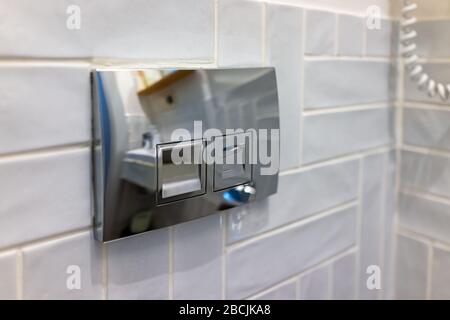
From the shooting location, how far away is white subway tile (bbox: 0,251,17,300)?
17.6 inches

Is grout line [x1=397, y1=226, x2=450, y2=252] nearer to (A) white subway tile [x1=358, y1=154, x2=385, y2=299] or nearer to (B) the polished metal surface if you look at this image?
(A) white subway tile [x1=358, y1=154, x2=385, y2=299]

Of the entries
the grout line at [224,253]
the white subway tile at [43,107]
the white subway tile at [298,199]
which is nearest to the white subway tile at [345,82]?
the white subway tile at [298,199]

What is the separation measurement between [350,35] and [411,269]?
46 centimetres

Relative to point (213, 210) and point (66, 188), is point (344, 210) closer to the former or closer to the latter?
point (213, 210)

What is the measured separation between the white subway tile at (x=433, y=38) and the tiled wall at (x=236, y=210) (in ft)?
0.16

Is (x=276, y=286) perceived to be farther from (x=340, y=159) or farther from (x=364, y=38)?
(x=364, y=38)

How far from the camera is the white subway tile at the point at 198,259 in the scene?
0.58 m

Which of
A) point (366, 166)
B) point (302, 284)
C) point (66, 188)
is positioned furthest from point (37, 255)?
point (366, 166)

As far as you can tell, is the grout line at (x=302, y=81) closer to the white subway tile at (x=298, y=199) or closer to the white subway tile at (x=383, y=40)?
the white subway tile at (x=298, y=199)

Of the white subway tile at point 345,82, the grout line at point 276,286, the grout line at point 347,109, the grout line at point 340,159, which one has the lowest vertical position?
the grout line at point 276,286

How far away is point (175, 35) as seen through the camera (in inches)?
21.1

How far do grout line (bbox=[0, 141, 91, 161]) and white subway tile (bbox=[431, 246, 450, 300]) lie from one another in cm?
66

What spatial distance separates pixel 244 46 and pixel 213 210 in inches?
8.6

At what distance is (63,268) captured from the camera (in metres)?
0.49
